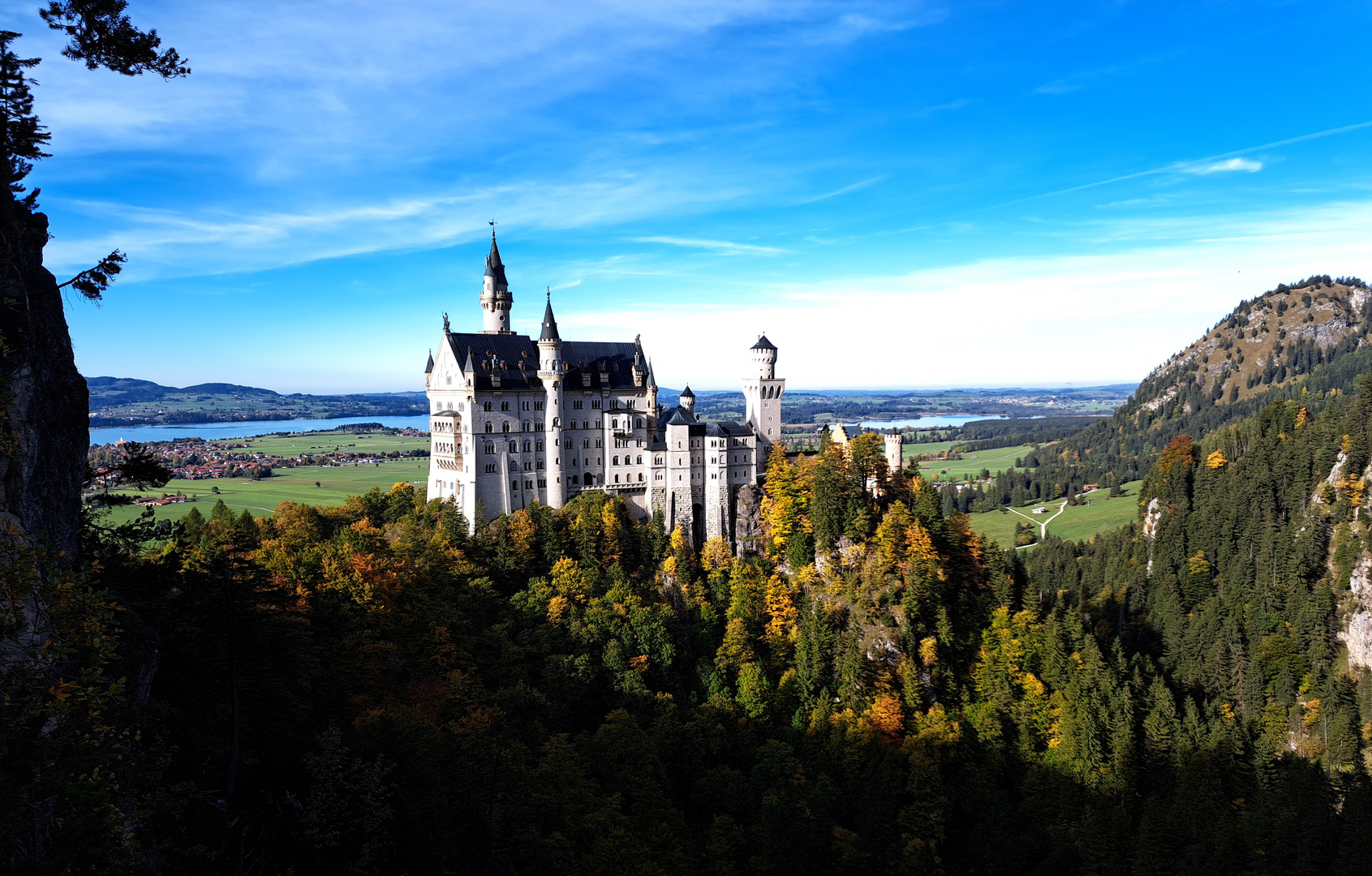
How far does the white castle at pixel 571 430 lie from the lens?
80.2 m

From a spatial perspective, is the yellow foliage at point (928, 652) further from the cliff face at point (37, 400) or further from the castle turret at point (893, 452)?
the cliff face at point (37, 400)

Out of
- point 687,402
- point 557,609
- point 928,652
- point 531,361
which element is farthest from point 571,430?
point 928,652

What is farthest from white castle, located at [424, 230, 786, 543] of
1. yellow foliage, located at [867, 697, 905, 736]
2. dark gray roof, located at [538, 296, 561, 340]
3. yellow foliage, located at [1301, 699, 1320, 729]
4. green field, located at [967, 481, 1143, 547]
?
green field, located at [967, 481, 1143, 547]

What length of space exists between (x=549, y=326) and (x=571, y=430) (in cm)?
1156

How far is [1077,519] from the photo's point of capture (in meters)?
180

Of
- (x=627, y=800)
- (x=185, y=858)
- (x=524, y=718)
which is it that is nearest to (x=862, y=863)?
(x=627, y=800)

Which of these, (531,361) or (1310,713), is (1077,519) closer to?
(1310,713)

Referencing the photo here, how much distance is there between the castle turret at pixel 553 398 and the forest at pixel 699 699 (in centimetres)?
422

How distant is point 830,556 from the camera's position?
7831 centimetres

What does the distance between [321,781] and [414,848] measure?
Answer: 5411 millimetres

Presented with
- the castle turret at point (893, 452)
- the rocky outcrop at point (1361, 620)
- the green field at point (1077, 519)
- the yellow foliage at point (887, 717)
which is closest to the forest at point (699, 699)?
the yellow foliage at point (887, 717)

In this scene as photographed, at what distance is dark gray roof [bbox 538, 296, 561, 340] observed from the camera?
268 ft

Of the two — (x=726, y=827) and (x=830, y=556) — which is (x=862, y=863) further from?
(x=830, y=556)

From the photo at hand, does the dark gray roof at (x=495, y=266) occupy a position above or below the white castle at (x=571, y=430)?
above
